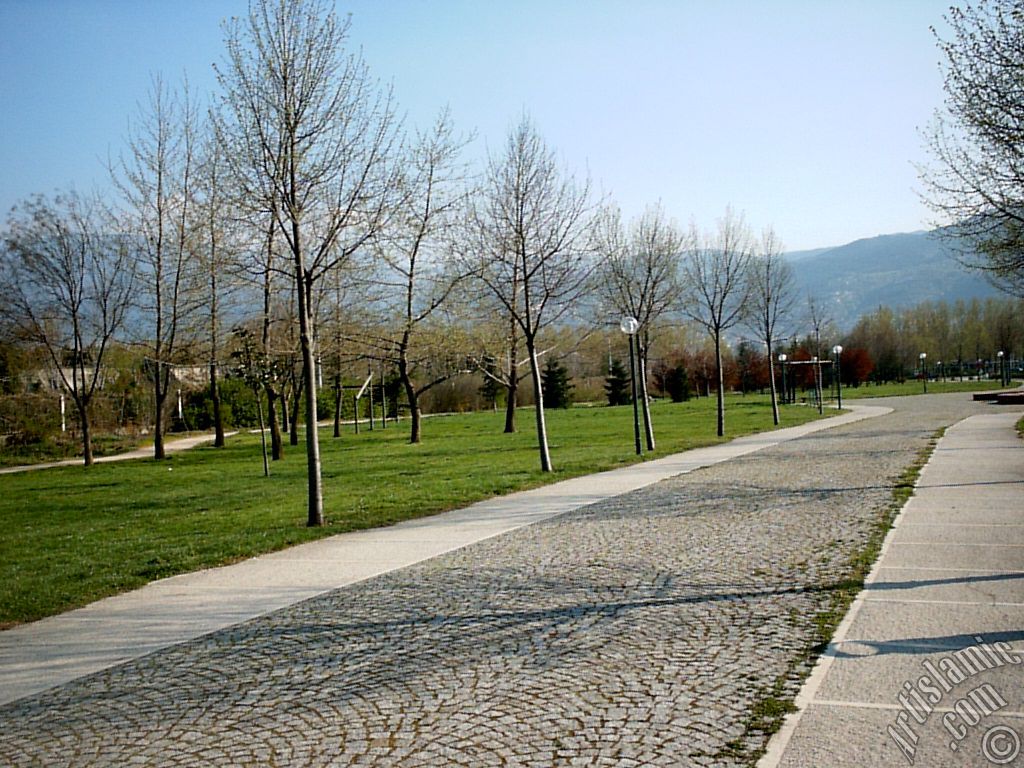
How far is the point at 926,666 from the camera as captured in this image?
528 cm

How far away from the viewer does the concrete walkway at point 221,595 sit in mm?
6477

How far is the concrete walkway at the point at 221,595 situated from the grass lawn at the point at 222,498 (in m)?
0.47

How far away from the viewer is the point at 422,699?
5.08 meters

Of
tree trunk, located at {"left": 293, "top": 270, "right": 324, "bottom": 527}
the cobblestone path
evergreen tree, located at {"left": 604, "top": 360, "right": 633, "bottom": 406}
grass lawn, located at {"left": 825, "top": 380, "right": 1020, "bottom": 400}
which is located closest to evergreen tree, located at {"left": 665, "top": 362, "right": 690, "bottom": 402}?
evergreen tree, located at {"left": 604, "top": 360, "right": 633, "bottom": 406}

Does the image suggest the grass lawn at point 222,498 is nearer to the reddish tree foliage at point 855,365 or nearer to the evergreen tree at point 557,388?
the evergreen tree at point 557,388

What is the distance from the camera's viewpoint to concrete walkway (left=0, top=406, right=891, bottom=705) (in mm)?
6477

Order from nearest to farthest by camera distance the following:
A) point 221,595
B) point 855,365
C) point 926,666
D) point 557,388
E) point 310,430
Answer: point 926,666, point 221,595, point 310,430, point 557,388, point 855,365

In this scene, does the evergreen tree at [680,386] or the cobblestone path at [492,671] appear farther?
the evergreen tree at [680,386]

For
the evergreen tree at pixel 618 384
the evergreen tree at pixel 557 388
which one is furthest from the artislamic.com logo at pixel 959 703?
the evergreen tree at pixel 618 384

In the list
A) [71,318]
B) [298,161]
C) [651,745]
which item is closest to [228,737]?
[651,745]

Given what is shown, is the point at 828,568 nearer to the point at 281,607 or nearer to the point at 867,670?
the point at 867,670

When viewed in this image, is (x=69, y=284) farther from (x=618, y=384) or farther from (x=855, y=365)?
(x=855, y=365)

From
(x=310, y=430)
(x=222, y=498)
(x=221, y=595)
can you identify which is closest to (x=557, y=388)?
(x=222, y=498)

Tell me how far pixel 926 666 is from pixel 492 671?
2.53m
